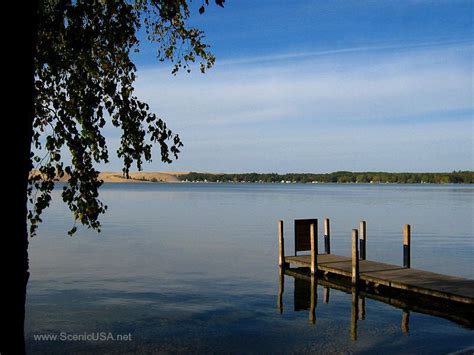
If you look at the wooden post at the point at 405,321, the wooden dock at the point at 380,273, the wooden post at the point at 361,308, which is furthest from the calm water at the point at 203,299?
the wooden dock at the point at 380,273

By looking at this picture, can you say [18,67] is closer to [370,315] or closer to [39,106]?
[39,106]

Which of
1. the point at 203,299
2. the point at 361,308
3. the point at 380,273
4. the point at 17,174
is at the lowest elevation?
the point at 203,299

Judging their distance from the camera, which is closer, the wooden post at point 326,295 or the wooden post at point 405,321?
the wooden post at point 405,321

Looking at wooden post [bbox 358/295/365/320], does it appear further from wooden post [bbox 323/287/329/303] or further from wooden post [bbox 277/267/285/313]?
wooden post [bbox 277/267/285/313]

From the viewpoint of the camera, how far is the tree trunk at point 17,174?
5.15 m

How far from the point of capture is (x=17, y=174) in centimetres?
522

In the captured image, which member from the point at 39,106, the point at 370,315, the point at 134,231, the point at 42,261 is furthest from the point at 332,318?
the point at 134,231

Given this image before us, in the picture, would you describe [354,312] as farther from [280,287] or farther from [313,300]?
[280,287]

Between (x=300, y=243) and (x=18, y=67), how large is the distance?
804 inches

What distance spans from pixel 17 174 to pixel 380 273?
17.3m

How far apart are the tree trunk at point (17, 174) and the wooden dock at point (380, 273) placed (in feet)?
45.7

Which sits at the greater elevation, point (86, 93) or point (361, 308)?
point (86, 93)

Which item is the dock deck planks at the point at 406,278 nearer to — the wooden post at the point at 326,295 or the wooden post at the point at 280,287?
the wooden post at the point at 280,287

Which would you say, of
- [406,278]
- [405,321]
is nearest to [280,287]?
[406,278]
